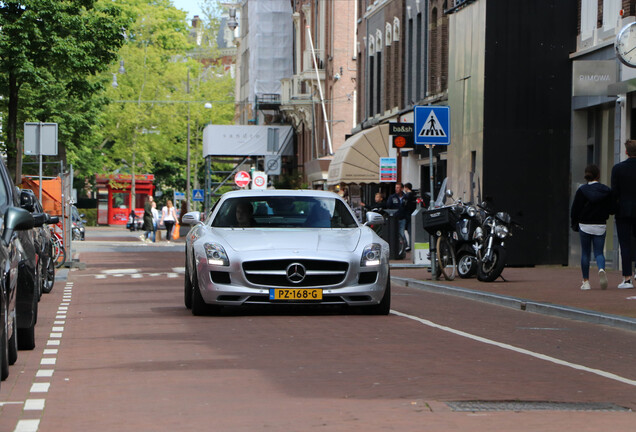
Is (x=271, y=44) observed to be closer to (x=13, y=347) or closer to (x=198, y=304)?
(x=198, y=304)

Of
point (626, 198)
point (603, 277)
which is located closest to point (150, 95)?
point (603, 277)

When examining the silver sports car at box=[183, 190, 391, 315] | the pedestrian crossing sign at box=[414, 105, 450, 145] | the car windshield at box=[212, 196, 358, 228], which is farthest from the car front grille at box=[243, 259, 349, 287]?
the pedestrian crossing sign at box=[414, 105, 450, 145]

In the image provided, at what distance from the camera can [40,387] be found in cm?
905

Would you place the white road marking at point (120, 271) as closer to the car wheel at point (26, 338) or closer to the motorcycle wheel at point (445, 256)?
the motorcycle wheel at point (445, 256)

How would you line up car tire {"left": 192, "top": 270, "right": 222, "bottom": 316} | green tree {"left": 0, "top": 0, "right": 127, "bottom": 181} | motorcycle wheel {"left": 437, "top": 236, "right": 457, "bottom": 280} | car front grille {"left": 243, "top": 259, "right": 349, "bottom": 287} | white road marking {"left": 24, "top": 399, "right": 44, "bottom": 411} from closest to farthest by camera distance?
1. white road marking {"left": 24, "top": 399, "right": 44, "bottom": 411}
2. car front grille {"left": 243, "top": 259, "right": 349, "bottom": 287}
3. car tire {"left": 192, "top": 270, "right": 222, "bottom": 316}
4. motorcycle wheel {"left": 437, "top": 236, "right": 457, "bottom": 280}
5. green tree {"left": 0, "top": 0, "right": 127, "bottom": 181}

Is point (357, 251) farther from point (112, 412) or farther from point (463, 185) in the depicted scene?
point (463, 185)

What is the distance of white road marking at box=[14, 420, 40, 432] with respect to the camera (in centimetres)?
730

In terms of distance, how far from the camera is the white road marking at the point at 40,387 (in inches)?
349

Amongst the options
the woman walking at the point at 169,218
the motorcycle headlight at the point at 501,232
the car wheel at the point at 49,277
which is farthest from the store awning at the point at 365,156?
the car wheel at the point at 49,277

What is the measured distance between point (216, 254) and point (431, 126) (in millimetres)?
10225

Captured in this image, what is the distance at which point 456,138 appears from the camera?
3105 centimetres

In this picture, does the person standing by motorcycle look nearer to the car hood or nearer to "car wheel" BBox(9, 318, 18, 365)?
the car hood

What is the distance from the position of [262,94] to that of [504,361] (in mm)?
62366

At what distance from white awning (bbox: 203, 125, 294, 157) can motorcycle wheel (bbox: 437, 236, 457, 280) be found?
49.3 metres
